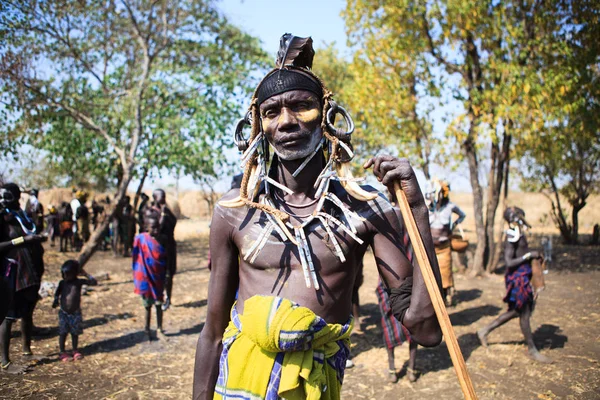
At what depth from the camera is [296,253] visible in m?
1.96

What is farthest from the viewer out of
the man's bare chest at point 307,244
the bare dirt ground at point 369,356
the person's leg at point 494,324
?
the person's leg at point 494,324

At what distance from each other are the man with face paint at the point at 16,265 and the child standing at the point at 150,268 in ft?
4.26

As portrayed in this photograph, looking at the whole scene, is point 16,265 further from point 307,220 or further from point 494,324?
point 494,324

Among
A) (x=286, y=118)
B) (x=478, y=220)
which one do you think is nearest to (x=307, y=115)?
(x=286, y=118)

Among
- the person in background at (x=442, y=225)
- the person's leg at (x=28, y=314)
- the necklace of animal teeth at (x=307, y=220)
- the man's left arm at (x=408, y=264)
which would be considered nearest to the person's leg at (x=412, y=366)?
the person in background at (x=442, y=225)

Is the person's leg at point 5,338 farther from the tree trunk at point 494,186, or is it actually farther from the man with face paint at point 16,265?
the tree trunk at point 494,186

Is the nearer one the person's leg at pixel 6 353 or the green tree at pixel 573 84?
the person's leg at pixel 6 353

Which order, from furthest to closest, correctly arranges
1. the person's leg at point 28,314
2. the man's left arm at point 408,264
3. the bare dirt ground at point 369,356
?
the person's leg at point 28,314, the bare dirt ground at point 369,356, the man's left arm at point 408,264

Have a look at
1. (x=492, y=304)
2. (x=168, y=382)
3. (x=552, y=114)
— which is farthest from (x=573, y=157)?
(x=168, y=382)

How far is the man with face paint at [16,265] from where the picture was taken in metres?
5.34

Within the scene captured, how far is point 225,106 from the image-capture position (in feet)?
39.2

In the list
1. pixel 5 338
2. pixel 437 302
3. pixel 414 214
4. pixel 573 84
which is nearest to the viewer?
pixel 437 302

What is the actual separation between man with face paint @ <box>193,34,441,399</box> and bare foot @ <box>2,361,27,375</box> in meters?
4.40

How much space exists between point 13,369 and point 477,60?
1046cm
